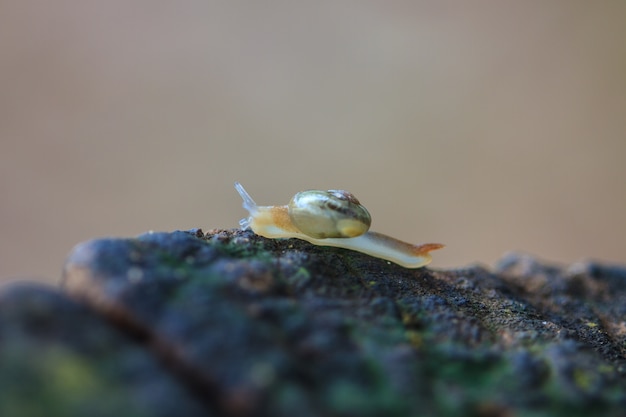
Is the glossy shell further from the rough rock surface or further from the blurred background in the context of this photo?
the blurred background

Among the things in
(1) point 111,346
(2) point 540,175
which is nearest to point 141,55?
(2) point 540,175

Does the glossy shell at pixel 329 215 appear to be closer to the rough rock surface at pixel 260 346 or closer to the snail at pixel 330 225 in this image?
the snail at pixel 330 225

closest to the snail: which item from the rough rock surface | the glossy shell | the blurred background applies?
the glossy shell

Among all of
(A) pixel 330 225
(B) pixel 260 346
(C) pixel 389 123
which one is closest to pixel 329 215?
(A) pixel 330 225

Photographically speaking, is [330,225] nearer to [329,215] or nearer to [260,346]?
[329,215]

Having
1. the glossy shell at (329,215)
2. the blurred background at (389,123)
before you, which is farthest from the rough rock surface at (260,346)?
the blurred background at (389,123)

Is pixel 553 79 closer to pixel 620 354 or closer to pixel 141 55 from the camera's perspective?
pixel 141 55

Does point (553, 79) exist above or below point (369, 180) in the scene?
above
